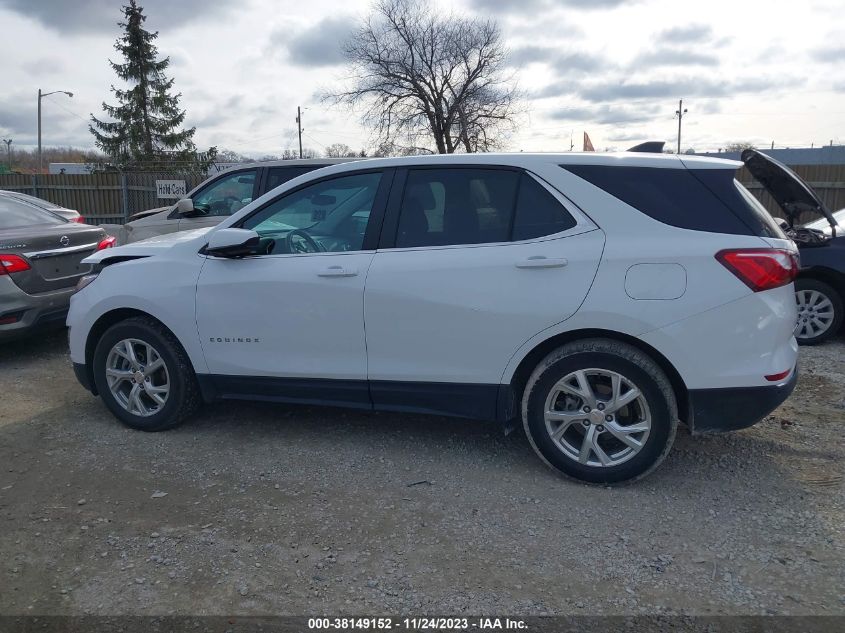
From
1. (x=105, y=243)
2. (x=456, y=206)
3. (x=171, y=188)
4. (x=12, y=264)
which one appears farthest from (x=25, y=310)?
(x=171, y=188)

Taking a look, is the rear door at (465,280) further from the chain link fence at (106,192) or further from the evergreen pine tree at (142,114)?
the evergreen pine tree at (142,114)

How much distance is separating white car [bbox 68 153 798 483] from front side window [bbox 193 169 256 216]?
385cm

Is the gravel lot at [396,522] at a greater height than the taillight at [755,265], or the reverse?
the taillight at [755,265]

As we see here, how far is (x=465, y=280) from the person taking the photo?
393cm

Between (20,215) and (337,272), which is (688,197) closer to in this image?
(337,272)

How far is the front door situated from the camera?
4227mm

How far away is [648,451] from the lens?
12.4ft

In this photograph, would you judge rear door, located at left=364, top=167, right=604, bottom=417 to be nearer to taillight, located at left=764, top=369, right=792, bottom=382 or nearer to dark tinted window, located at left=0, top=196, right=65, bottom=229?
taillight, located at left=764, top=369, right=792, bottom=382

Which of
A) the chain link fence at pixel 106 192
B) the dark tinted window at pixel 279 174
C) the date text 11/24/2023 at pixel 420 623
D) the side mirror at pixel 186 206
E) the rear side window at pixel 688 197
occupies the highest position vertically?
the chain link fence at pixel 106 192

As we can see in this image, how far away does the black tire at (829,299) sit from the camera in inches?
270

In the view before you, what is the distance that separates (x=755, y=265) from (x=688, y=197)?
0.50 meters

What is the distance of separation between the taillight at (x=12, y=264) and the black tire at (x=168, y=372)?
7.10 feet

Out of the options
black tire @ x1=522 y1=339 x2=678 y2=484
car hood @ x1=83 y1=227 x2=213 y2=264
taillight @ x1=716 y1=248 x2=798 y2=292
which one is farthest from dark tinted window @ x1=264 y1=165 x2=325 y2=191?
taillight @ x1=716 y1=248 x2=798 y2=292

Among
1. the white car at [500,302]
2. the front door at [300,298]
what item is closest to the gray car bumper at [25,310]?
the white car at [500,302]
